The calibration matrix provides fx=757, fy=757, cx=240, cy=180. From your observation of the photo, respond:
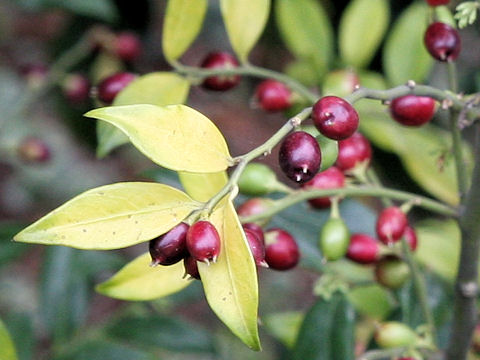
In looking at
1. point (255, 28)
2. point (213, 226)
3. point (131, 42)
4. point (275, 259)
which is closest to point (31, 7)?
point (131, 42)

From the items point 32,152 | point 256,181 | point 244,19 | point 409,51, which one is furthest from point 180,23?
point 32,152

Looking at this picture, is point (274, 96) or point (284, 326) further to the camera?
point (284, 326)

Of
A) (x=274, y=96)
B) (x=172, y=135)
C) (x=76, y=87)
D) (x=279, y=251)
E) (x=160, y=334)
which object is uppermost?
(x=172, y=135)

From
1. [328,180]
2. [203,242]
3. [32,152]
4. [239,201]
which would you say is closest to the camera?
[203,242]

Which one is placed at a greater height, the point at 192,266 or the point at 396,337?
the point at 192,266

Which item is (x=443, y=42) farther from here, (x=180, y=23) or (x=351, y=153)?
(x=180, y=23)

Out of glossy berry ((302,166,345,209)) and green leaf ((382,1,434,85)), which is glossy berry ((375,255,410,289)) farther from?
green leaf ((382,1,434,85))
